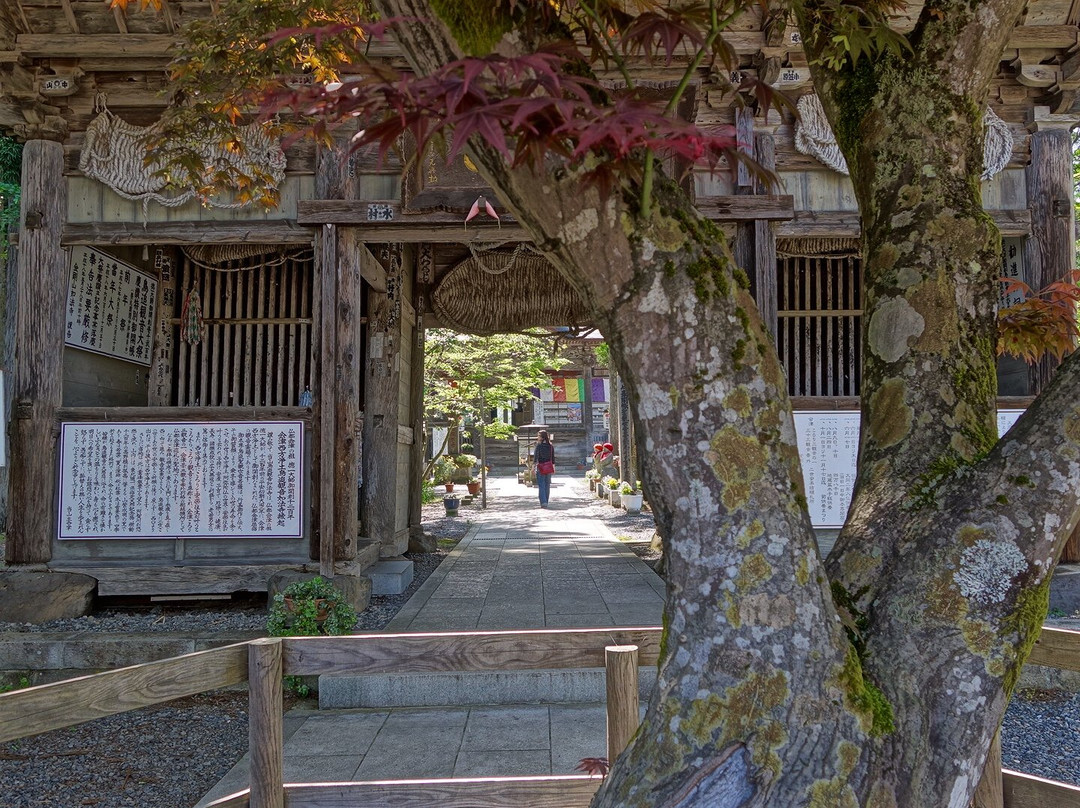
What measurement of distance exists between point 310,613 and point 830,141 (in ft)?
18.5

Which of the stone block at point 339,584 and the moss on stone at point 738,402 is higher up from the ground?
the moss on stone at point 738,402

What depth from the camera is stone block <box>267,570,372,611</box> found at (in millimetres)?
6348

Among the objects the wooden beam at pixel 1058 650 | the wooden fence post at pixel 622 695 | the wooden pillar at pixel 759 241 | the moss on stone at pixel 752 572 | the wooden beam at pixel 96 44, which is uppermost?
the wooden beam at pixel 96 44

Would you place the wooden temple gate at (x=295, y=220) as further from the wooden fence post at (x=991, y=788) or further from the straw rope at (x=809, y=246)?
the wooden fence post at (x=991, y=788)

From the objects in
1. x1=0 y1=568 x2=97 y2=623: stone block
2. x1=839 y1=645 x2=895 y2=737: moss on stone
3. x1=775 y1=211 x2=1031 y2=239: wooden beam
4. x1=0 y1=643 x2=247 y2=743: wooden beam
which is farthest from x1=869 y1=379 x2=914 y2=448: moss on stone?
x1=0 y1=568 x2=97 y2=623: stone block

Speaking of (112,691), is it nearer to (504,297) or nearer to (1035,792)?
(1035,792)

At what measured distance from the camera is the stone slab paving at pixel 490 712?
4039 millimetres

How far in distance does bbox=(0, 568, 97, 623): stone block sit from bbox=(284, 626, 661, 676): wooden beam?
447cm

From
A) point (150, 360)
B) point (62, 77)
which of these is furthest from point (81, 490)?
point (62, 77)

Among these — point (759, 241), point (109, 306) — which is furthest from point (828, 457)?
point (109, 306)

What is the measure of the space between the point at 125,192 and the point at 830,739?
689 centimetres

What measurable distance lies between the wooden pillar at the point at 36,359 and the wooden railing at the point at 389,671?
4.67 metres

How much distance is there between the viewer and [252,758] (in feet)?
8.93

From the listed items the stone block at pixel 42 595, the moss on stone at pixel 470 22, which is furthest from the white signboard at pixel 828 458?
the stone block at pixel 42 595
